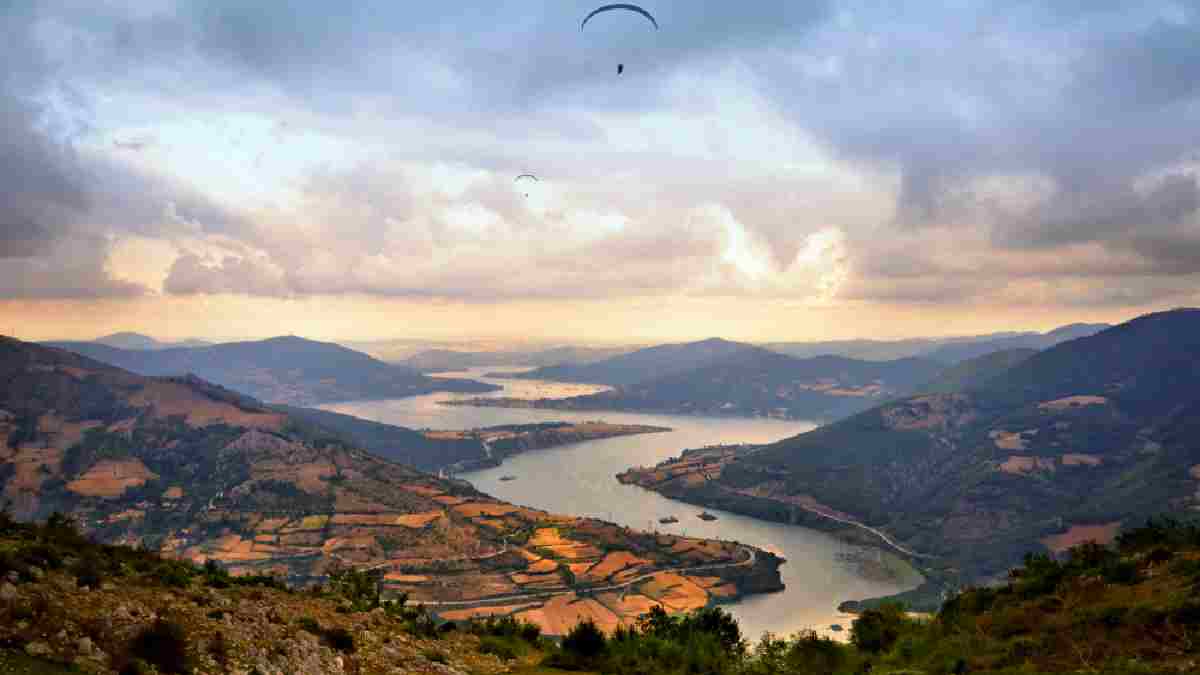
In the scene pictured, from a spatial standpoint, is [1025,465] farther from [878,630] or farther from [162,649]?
[162,649]

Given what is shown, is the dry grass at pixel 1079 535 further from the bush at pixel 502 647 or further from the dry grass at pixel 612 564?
the bush at pixel 502 647

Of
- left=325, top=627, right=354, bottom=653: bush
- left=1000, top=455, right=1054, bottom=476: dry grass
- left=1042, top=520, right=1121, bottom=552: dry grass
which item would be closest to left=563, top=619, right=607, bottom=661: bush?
left=325, top=627, right=354, bottom=653: bush

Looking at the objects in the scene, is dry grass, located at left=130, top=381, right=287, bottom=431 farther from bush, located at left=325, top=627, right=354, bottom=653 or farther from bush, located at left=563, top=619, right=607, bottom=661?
bush, located at left=325, top=627, right=354, bottom=653

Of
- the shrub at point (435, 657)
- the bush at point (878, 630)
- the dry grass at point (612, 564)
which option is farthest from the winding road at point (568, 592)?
the shrub at point (435, 657)

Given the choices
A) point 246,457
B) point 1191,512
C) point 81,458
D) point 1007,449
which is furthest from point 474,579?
point 1007,449

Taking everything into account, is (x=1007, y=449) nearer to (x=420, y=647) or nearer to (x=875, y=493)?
(x=875, y=493)
